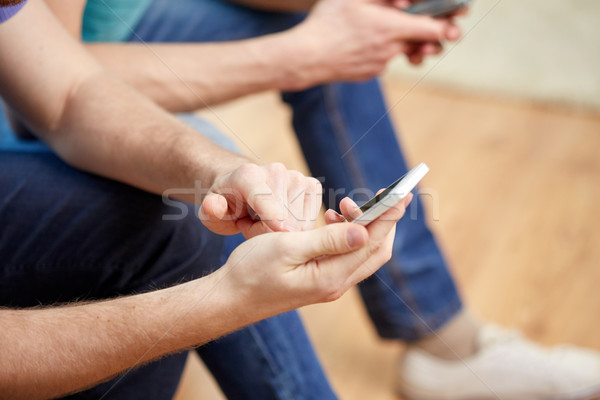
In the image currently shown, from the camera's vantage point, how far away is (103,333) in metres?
0.46

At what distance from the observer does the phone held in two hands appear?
2.86 feet

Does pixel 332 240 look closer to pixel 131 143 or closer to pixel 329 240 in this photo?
pixel 329 240

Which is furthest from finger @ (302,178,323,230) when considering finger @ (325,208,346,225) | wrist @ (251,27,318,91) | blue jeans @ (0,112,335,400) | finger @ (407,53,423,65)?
finger @ (407,53,423,65)

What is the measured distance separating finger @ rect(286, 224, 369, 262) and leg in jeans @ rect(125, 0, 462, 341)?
43cm

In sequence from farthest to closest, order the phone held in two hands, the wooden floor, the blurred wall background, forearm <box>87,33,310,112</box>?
the blurred wall background, the wooden floor, the phone held in two hands, forearm <box>87,33,310,112</box>

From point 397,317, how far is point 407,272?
66 millimetres

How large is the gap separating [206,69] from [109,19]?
0.14 meters

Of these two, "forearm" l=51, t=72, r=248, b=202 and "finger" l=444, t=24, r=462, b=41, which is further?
"finger" l=444, t=24, r=462, b=41

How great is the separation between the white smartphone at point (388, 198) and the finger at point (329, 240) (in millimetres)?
19

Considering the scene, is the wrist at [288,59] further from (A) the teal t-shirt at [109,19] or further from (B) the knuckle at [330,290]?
(B) the knuckle at [330,290]

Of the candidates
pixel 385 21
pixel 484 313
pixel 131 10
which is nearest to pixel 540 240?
pixel 484 313

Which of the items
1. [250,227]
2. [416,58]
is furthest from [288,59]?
[250,227]

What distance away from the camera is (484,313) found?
1031mm

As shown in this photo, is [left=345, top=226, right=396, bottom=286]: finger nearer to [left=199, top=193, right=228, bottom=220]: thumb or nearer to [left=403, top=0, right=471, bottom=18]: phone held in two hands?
[left=199, top=193, right=228, bottom=220]: thumb
